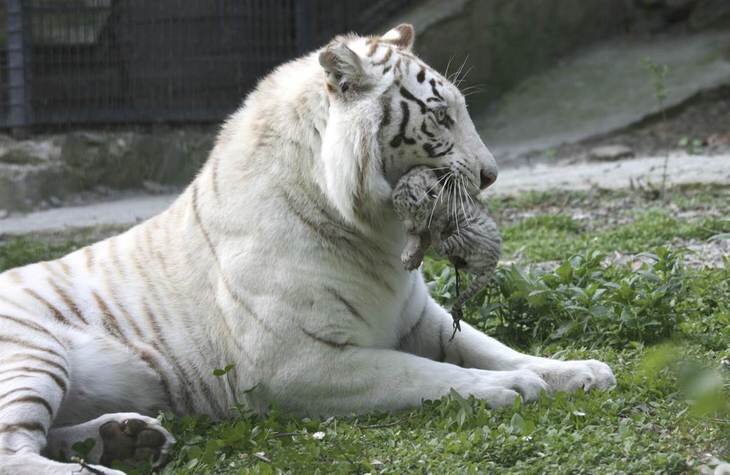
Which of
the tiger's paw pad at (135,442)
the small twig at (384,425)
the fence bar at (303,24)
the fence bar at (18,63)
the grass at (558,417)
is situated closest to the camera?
the grass at (558,417)

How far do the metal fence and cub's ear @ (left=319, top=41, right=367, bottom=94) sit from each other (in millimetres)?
5513

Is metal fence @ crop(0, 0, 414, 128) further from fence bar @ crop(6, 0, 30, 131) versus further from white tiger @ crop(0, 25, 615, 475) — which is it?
white tiger @ crop(0, 25, 615, 475)

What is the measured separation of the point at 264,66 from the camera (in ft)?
29.8

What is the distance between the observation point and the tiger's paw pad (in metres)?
3.10

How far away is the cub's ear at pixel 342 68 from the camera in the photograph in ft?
11.2

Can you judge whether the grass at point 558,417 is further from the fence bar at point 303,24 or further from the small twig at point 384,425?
the fence bar at point 303,24

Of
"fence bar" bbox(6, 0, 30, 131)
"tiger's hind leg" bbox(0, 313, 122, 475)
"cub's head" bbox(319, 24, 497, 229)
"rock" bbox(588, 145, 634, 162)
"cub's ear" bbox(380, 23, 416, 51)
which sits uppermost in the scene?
"cub's ear" bbox(380, 23, 416, 51)

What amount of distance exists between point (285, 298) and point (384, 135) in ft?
2.09

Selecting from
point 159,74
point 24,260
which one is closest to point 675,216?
point 24,260

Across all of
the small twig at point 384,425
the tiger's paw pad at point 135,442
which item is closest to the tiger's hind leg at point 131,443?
the tiger's paw pad at point 135,442

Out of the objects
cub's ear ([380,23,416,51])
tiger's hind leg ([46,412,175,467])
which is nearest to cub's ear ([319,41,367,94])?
cub's ear ([380,23,416,51])

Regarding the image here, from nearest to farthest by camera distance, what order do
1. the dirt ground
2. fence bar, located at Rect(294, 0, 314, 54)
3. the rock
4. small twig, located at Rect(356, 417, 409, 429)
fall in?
small twig, located at Rect(356, 417, 409, 429) → the rock → the dirt ground → fence bar, located at Rect(294, 0, 314, 54)

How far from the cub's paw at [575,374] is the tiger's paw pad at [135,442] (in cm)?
125

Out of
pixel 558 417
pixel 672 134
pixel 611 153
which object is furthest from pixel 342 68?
pixel 672 134
